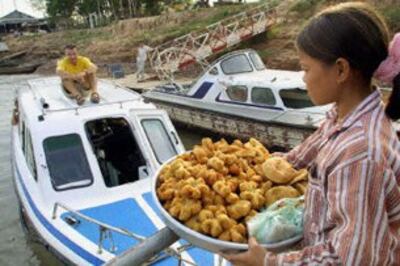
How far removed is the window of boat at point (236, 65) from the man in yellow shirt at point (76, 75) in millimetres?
5215

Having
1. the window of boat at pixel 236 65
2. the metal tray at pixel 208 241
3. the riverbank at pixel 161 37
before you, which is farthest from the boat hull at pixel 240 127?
the metal tray at pixel 208 241

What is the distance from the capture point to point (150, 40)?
33781 millimetres

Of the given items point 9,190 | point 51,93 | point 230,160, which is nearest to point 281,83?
point 51,93

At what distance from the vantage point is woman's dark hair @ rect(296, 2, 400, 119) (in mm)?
1688

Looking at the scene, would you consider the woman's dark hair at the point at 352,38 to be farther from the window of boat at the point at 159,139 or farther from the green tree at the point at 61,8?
the green tree at the point at 61,8

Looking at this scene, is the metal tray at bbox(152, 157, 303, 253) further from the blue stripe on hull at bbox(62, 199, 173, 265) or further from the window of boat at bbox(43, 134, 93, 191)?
the window of boat at bbox(43, 134, 93, 191)

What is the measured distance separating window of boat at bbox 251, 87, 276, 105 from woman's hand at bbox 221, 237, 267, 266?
1002 centimetres

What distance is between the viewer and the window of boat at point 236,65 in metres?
13.5

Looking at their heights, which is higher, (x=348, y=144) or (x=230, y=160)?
(x=348, y=144)

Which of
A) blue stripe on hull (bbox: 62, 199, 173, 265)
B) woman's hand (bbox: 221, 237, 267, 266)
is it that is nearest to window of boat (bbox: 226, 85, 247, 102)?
blue stripe on hull (bbox: 62, 199, 173, 265)

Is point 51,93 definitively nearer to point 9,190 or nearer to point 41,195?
point 41,195

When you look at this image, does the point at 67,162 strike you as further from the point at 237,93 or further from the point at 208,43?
the point at 208,43

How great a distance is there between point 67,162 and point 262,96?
641cm

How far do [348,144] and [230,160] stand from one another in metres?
0.96
